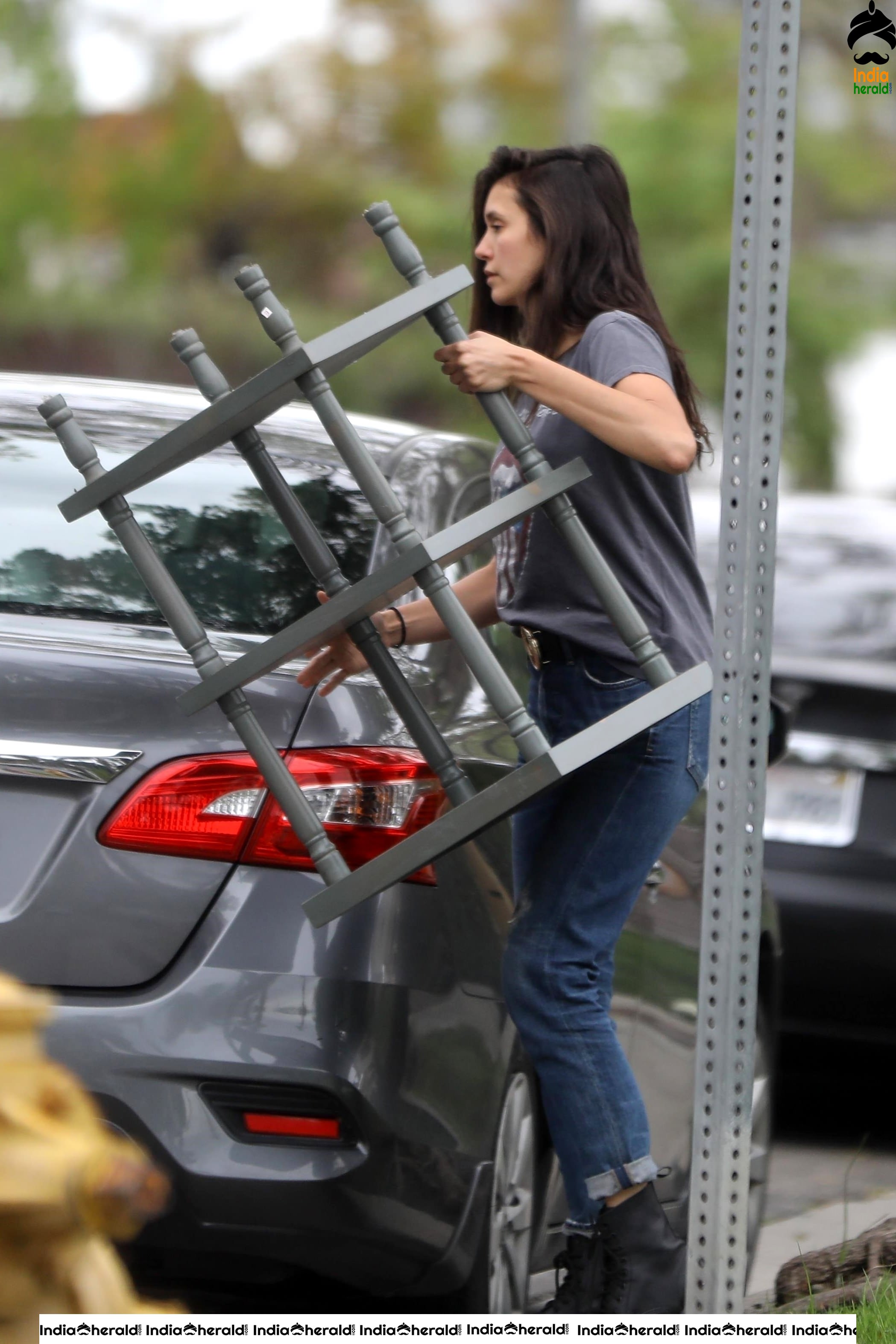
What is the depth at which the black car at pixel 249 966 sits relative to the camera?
271cm

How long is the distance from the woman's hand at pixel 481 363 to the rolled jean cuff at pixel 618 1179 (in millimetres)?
1251

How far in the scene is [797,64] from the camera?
8.82ft

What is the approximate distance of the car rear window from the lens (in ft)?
10.4

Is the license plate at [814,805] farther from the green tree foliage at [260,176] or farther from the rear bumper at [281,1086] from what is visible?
the green tree foliage at [260,176]

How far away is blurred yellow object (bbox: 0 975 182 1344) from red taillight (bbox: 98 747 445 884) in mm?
951

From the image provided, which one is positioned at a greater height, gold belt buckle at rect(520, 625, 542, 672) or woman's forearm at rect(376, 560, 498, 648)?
woman's forearm at rect(376, 560, 498, 648)

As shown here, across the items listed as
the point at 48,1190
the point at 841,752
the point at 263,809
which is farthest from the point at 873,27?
the point at 48,1190

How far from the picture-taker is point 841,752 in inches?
207

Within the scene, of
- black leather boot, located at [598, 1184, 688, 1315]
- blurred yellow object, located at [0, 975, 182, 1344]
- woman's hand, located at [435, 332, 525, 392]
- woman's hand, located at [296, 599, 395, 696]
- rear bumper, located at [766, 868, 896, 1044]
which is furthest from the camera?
rear bumper, located at [766, 868, 896, 1044]

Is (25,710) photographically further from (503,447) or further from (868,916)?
(868,916)

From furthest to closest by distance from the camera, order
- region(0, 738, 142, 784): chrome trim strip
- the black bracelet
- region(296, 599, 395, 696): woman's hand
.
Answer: the black bracelet → region(296, 599, 395, 696): woman's hand → region(0, 738, 142, 784): chrome trim strip

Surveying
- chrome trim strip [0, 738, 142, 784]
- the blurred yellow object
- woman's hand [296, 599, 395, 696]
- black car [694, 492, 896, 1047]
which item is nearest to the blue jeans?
woman's hand [296, 599, 395, 696]

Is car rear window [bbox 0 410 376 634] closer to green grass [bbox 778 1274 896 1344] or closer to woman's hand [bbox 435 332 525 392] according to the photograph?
woman's hand [bbox 435 332 525 392]
